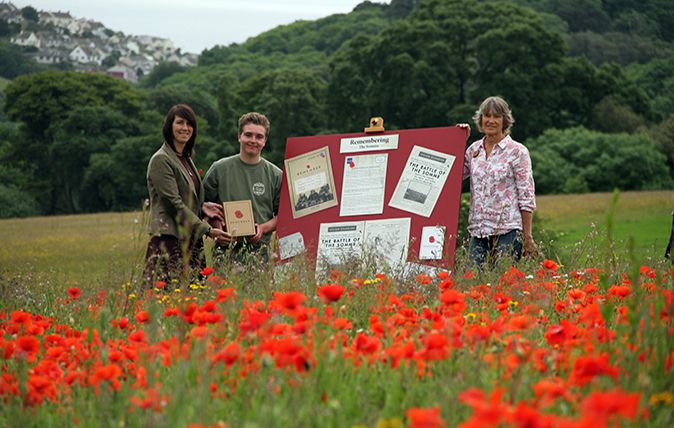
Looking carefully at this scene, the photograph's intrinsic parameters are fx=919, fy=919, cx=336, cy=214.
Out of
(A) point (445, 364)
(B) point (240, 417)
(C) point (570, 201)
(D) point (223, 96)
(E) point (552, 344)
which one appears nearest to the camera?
(B) point (240, 417)

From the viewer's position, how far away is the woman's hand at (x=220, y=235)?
7.14 m

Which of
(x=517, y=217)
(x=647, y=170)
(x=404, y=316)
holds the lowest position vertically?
(x=404, y=316)

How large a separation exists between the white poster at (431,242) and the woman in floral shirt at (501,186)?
0.83 feet

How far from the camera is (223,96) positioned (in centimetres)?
6234

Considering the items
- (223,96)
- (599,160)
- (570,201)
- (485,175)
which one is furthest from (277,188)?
(223,96)

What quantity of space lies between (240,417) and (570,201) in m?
30.8

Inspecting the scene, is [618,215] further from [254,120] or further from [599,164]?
[254,120]

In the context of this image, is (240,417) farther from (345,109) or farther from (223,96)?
(223,96)

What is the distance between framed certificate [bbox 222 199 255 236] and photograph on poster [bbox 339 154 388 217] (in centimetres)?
77

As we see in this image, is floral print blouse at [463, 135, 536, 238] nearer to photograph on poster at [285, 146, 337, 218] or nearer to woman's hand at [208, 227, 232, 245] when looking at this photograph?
photograph on poster at [285, 146, 337, 218]

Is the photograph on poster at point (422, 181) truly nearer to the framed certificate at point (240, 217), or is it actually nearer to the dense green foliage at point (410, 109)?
the framed certificate at point (240, 217)

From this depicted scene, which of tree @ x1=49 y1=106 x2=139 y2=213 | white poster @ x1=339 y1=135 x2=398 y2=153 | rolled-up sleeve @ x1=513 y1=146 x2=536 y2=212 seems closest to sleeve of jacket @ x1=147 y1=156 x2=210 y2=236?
white poster @ x1=339 y1=135 x2=398 y2=153

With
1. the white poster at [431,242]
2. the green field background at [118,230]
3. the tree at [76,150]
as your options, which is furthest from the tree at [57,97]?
the white poster at [431,242]

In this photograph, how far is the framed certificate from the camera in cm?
721
